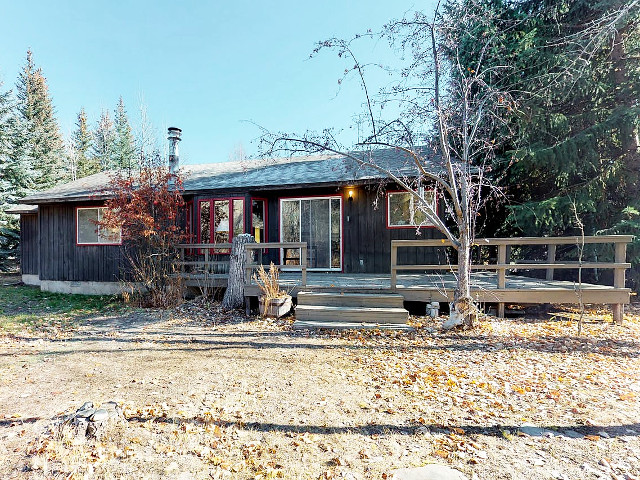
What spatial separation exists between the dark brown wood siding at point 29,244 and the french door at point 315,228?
1083 cm

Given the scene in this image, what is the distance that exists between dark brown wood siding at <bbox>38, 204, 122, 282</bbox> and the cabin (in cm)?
3

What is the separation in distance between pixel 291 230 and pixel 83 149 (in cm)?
2901

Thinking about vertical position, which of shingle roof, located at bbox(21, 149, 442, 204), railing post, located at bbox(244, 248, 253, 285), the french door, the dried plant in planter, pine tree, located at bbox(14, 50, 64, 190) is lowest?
the dried plant in planter

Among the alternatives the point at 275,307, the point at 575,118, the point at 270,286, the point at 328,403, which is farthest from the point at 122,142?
the point at 328,403

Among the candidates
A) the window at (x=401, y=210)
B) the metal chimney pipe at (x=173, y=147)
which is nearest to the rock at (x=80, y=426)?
the window at (x=401, y=210)

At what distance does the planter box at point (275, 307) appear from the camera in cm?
682

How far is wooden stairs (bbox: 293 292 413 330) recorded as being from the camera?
5.91m

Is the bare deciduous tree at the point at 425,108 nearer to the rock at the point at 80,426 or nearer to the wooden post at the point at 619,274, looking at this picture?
the wooden post at the point at 619,274

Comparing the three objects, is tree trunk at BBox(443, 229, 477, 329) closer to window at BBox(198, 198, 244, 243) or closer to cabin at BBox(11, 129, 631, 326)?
cabin at BBox(11, 129, 631, 326)

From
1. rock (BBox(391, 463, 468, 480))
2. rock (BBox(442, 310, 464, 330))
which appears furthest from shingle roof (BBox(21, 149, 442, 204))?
rock (BBox(391, 463, 468, 480))

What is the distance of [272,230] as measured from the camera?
33.5 feet

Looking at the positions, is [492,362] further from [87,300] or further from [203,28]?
[203,28]

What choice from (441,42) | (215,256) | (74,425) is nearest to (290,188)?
(215,256)

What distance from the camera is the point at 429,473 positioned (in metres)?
2.22
